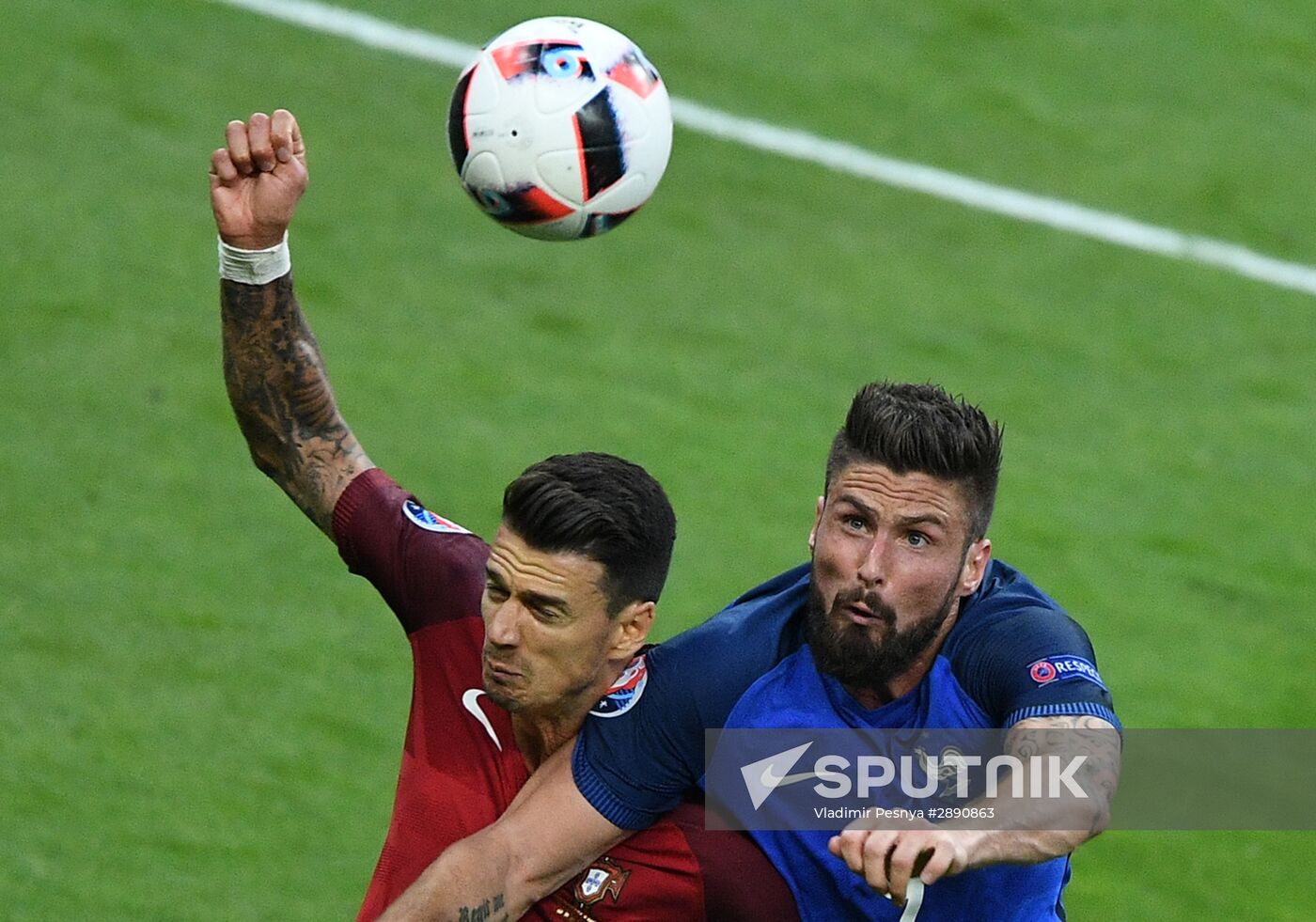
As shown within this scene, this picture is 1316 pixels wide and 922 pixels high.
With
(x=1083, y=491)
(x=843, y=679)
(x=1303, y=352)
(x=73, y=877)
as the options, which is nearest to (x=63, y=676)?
(x=73, y=877)

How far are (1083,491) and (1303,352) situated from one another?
1.85 m

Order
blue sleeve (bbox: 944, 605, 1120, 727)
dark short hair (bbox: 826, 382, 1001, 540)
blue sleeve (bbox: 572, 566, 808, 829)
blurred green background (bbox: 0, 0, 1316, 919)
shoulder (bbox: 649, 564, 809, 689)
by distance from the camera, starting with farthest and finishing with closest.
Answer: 1. blurred green background (bbox: 0, 0, 1316, 919)
2. shoulder (bbox: 649, 564, 809, 689)
3. blue sleeve (bbox: 572, 566, 808, 829)
4. dark short hair (bbox: 826, 382, 1001, 540)
5. blue sleeve (bbox: 944, 605, 1120, 727)

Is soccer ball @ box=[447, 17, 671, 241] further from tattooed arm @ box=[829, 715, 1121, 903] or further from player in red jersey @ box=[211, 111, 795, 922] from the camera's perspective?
tattooed arm @ box=[829, 715, 1121, 903]

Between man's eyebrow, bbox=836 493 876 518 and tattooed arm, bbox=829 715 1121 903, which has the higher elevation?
man's eyebrow, bbox=836 493 876 518

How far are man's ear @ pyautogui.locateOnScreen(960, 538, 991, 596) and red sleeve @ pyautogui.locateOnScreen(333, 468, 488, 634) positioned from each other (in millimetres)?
1330

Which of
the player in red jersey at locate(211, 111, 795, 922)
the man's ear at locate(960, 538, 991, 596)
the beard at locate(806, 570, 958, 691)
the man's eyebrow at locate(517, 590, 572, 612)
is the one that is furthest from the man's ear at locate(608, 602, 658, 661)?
the man's ear at locate(960, 538, 991, 596)

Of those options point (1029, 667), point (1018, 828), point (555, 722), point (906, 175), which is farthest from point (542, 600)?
point (906, 175)

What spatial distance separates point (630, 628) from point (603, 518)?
1.02ft

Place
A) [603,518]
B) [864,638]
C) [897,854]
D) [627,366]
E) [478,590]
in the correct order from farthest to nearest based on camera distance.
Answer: [627,366] → [478,590] → [603,518] → [864,638] → [897,854]

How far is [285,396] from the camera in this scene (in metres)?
6.39

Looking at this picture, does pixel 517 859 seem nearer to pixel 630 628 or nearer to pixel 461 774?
pixel 461 774

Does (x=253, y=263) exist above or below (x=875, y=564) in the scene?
above

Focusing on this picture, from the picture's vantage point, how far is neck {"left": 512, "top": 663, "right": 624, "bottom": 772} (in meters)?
5.82

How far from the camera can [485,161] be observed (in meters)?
6.55
